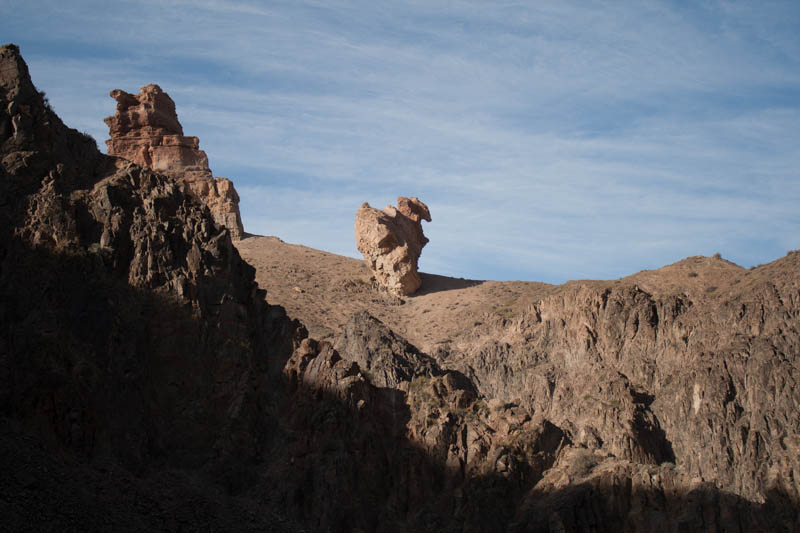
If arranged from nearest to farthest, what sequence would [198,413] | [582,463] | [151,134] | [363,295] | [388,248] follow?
1. [198,413]
2. [582,463]
3. [151,134]
4. [363,295]
5. [388,248]

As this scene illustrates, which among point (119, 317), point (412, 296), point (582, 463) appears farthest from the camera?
point (412, 296)

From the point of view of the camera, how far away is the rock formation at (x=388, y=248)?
127 metres

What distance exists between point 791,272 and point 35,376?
61368mm

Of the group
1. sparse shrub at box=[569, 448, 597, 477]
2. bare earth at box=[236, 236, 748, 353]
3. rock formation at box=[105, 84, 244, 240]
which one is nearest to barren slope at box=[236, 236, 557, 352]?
bare earth at box=[236, 236, 748, 353]

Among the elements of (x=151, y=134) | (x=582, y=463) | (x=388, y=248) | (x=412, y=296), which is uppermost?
(x=151, y=134)

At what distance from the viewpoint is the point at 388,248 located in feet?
419

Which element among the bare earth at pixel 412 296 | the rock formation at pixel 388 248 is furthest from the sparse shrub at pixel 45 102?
the rock formation at pixel 388 248

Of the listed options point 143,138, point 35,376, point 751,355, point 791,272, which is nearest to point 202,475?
point 35,376

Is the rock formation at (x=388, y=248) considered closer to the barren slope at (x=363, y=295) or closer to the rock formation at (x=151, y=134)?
the barren slope at (x=363, y=295)

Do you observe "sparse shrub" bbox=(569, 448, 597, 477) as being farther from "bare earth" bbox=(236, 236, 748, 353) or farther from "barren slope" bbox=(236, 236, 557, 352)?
"barren slope" bbox=(236, 236, 557, 352)

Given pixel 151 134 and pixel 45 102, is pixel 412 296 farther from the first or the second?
pixel 45 102

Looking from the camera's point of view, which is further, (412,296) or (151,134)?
(412,296)

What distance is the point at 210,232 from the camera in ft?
157

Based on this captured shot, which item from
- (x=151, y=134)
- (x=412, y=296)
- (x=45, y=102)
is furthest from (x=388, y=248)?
(x=45, y=102)
